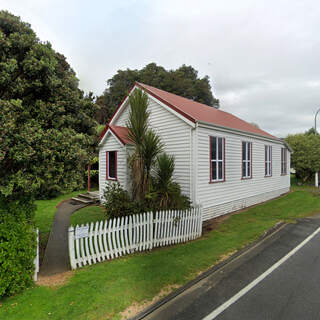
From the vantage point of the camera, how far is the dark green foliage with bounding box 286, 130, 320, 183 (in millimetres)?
20922

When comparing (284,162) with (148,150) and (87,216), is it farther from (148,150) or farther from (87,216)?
(87,216)

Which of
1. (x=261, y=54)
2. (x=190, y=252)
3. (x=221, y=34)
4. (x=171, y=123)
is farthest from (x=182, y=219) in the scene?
(x=261, y=54)

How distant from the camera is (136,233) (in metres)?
5.72

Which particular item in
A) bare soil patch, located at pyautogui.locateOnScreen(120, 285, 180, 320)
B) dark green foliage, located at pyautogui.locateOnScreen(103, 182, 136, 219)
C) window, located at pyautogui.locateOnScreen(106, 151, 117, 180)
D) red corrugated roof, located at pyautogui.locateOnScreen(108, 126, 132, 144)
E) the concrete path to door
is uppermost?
red corrugated roof, located at pyautogui.locateOnScreen(108, 126, 132, 144)

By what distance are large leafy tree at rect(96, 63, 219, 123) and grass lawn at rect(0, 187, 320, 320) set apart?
28898 millimetres

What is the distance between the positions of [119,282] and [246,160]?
32.4 feet

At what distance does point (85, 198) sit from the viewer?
1315 centimetres

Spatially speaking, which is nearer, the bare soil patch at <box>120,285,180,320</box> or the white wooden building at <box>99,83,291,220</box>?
the bare soil patch at <box>120,285,180,320</box>

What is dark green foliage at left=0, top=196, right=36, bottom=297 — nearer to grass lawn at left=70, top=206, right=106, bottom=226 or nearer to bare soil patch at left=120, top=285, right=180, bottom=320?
bare soil patch at left=120, top=285, right=180, bottom=320

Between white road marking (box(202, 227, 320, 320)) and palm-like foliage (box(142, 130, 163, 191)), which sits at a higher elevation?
palm-like foliage (box(142, 130, 163, 191))

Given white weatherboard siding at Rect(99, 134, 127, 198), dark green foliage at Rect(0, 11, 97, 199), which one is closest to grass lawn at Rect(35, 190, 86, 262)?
dark green foliage at Rect(0, 11, 97, 199)

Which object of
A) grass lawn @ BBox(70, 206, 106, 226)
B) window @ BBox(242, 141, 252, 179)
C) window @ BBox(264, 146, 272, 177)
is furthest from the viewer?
window @ BBox(264, 146, 272, 177)

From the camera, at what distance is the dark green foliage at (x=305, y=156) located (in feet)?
68.6

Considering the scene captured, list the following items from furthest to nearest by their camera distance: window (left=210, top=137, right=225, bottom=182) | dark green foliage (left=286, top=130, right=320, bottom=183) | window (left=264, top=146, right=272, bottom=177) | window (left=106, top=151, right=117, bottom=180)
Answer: dark green foliage (left=286, top=130, right=320, bottom=183) → window (left=264, top=146, right=272, bottom=177) → window (left=106, top=151, right=117, bottom=180) → window (left=210, top=137, right=225, bottom=182)
